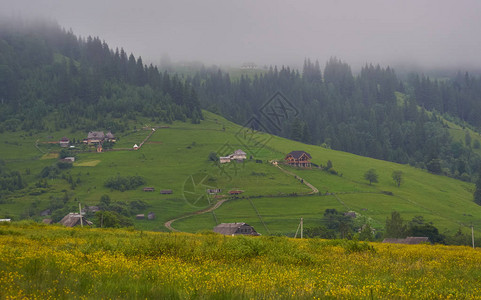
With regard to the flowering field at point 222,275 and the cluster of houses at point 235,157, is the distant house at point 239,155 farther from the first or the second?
the flowering field at point 222,275

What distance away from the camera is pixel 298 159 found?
135 metres

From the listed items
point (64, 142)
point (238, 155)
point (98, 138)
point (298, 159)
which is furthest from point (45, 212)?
point (298, 159)

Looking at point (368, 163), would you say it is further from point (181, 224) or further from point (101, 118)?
point (101, 118)

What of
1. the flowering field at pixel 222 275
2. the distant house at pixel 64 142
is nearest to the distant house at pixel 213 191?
the distant house at pixel 64 142

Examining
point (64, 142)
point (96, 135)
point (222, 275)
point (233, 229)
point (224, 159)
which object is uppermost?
point (222, 275)

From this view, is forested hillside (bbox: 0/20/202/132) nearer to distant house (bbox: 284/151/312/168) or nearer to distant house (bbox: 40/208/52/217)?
distant house (bbox: 284/151/312/168)

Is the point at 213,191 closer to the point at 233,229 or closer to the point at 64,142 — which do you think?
the point at 233,229

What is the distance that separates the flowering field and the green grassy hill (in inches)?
2596

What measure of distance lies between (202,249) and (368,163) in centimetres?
14450

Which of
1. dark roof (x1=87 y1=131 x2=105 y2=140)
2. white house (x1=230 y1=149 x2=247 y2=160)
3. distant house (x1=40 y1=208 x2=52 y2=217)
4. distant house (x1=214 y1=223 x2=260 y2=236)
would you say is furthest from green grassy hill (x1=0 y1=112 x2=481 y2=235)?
distant house (x1=214 y1=223 x2=260 y2=236)

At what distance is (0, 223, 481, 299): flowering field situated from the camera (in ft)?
28.0

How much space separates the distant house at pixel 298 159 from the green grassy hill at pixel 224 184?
4.55 metres

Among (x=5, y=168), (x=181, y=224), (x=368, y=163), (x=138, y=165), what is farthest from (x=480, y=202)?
(x=5, y=168)

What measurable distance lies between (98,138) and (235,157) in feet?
166
